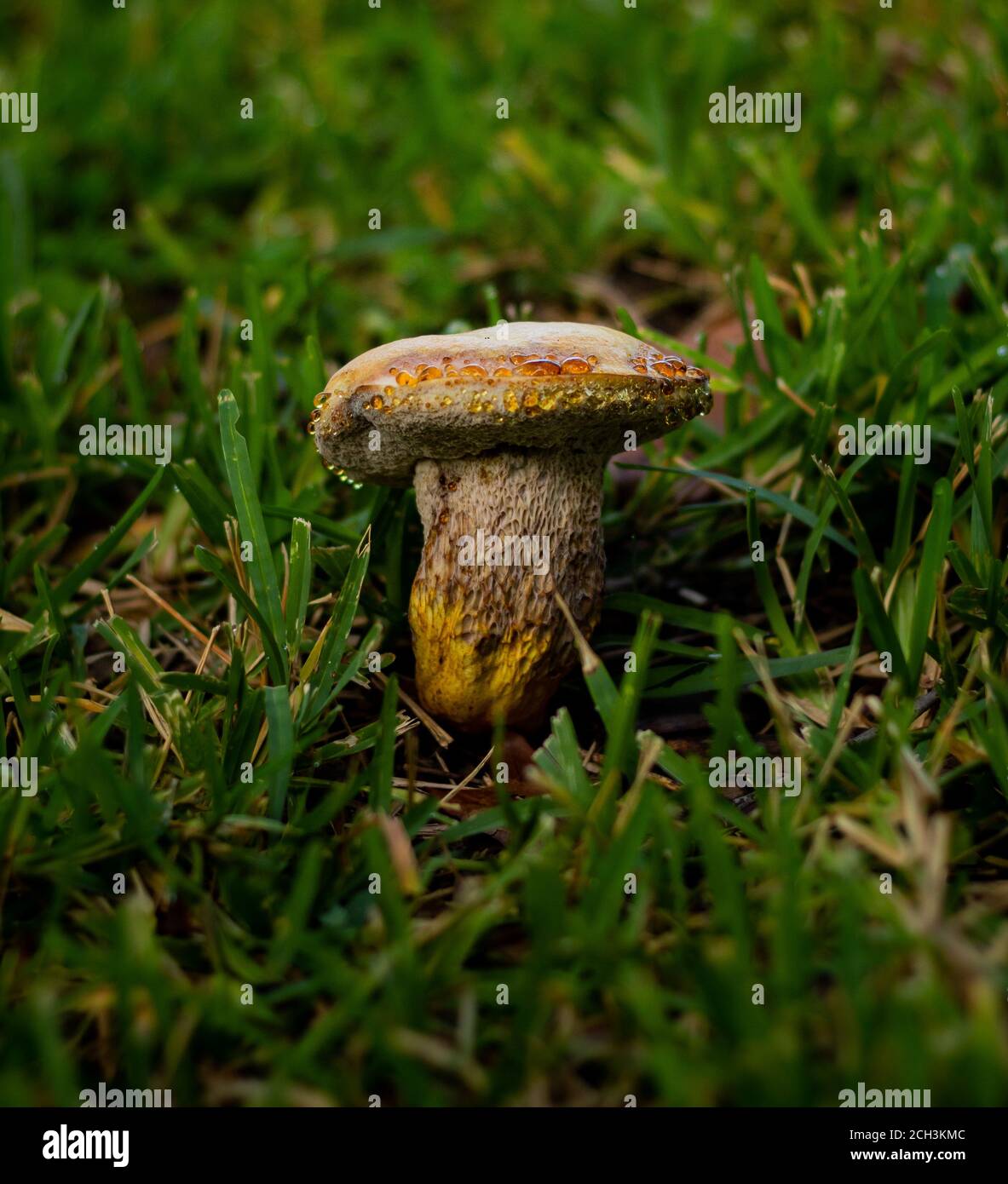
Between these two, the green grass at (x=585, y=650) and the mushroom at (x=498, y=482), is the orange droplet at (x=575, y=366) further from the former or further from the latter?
the green grass at (x=585, y=650)

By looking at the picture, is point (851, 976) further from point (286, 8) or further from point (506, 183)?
point (286, 8)

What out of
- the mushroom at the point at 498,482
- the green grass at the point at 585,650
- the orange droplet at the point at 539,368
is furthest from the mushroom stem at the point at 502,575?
the orange droplet at the point at 539,368

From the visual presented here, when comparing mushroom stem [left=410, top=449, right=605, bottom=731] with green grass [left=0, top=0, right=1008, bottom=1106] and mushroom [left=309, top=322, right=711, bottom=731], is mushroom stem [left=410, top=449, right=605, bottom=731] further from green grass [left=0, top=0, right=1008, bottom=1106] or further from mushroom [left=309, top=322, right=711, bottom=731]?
green grass [left=0, top=0, right=1008, bottom=1106]

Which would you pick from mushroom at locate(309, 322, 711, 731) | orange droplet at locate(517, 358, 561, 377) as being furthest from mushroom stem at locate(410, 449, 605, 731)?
orange droplet at locate(517, 358, 561, 377)

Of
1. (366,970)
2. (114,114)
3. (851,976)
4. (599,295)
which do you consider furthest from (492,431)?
(114,114)

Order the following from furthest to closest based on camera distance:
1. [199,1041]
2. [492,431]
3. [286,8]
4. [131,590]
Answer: [286,8] < [131,590] < [492,431] < [199,1041]
